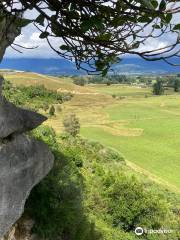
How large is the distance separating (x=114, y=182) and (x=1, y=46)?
29055mm

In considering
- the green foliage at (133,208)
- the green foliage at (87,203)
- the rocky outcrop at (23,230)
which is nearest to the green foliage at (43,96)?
the green foliage at (87,203)

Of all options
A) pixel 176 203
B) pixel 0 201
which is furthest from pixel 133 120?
pixel 0 201

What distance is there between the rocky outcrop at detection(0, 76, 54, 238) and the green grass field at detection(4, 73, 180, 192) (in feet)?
160

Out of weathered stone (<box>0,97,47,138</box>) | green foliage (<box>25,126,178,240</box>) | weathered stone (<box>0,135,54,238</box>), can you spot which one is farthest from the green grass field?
weathered stone (<box>0,97,47,138</box>)

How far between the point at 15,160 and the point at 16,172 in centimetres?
25

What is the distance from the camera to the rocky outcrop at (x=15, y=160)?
9258mm

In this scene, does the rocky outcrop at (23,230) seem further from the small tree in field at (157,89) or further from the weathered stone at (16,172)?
the small tree in field at (157,89)

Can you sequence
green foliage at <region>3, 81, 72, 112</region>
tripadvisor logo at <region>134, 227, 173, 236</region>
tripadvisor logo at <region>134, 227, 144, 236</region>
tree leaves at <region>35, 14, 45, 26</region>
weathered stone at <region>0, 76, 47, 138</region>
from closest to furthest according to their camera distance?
tree leaves at <region>35, 14, 45, 26</region> → weathered stone at <region>0, 76, 47, 138</region> → tripadvisor logo at <region>134, 227, 173, 236</region> → tripadvisor logo at <region>134, 227, 144, 236</region> → green foliage at <region>3, 81, 72, 112</region>

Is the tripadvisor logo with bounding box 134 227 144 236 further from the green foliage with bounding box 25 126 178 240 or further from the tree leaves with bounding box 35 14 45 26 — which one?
the tree leaves with bounding box 35 14 45 26

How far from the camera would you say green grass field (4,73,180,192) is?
76938 mm

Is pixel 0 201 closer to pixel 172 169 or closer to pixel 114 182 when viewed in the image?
pixel 114 182

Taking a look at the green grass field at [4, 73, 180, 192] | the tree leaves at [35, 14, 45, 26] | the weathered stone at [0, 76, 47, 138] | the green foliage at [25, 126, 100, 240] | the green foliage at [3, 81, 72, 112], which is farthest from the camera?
the green foliage at [3, 81, 72, 112]

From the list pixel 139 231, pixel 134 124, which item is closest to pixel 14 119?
pixel 139 231

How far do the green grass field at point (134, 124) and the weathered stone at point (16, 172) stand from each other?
48803mm
